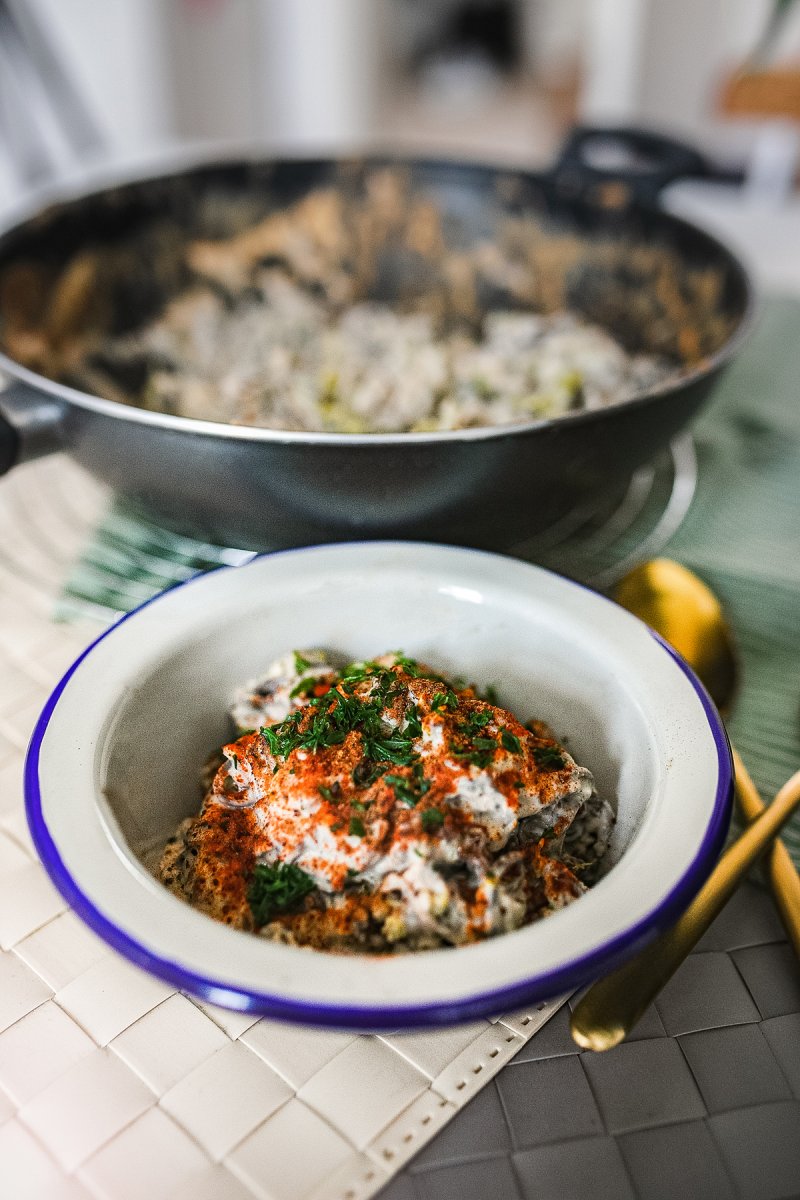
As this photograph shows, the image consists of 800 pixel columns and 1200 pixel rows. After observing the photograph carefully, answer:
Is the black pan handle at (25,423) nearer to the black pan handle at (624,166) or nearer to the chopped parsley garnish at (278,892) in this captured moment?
the chopped parsley garnish at (278,892)

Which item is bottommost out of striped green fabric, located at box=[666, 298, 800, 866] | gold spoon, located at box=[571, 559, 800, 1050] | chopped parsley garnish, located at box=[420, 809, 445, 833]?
striped green fabric, located at box=[666, 298, 800, 866]

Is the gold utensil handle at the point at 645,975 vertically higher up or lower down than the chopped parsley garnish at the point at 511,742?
lower down

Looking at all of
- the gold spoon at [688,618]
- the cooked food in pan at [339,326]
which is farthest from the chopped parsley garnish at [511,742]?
the cooked food in pan at [339,326]

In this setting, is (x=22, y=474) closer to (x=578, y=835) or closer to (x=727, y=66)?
(x=578, y=835)

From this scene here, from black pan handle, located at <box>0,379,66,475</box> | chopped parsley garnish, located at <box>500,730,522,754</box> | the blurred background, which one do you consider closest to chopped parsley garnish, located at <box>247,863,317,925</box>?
chopped parsley garnish, located at <box>500,730,522,754</box>

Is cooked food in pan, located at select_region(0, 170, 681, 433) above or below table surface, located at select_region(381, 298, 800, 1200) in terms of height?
above

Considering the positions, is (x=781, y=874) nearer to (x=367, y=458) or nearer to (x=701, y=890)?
(x=701, y=890)

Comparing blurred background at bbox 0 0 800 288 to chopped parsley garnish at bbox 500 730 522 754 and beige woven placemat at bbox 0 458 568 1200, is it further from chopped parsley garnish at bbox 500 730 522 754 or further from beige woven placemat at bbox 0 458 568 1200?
beige woven placemat at bbox 0 458 568 1200

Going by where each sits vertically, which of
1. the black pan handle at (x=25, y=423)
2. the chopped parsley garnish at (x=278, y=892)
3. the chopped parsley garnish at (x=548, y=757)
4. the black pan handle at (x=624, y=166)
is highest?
the black pan handle at (x=25, y=423)
